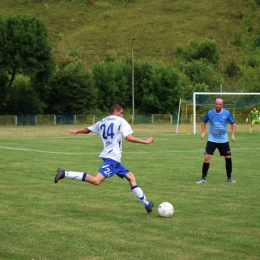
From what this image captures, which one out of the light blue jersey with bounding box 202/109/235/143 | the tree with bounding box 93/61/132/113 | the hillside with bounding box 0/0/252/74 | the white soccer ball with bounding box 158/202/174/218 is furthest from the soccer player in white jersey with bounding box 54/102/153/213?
the hillside with bounding box 0/0/252/74

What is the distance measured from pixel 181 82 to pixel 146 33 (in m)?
44.9

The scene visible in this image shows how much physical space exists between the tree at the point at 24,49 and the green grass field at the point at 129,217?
46.6 metres

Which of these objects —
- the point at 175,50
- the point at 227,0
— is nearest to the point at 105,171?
the point at 175,50

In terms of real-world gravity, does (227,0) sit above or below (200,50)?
above

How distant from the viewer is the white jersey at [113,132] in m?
11.4

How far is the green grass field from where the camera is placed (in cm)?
855

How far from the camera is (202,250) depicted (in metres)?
8.55

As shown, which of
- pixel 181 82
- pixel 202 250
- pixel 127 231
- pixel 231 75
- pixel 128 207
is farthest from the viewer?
pixel 231 75

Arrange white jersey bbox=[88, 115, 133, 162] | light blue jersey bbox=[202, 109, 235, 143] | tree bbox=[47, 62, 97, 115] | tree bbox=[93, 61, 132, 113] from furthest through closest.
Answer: tree bbox=[93, 61, 132, 113] → tree bbox=[47, 62, 97, 115] → light blue jersey bbox=[202, 109, 235, 143] → white jersey bbox=[88, 115, 133, 162]

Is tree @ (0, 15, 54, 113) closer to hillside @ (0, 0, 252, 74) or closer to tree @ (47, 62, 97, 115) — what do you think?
tree @ (47, 62, 97, 115)

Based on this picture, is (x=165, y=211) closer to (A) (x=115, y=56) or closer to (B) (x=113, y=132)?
(B) (x=113, y=132)

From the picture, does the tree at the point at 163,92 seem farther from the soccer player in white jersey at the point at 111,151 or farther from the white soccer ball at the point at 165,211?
the white soccer ball at the point at 165,211

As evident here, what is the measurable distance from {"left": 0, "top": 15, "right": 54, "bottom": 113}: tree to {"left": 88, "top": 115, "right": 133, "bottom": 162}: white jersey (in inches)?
2167

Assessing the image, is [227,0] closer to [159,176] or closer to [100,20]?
[100,20]
